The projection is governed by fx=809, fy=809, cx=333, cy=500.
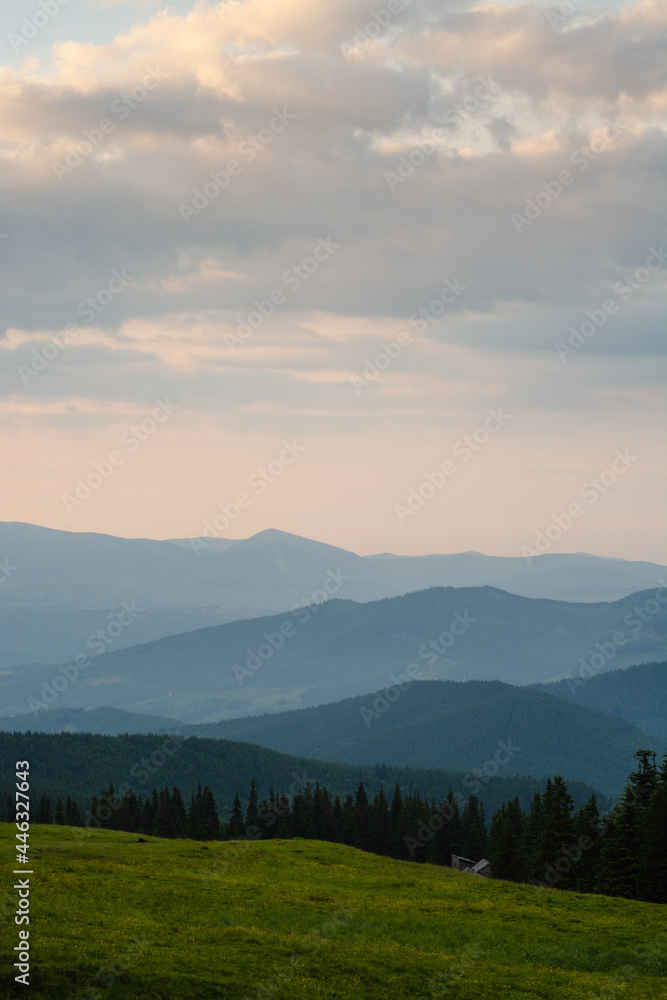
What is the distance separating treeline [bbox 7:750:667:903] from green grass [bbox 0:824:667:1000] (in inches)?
643

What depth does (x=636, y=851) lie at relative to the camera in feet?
246

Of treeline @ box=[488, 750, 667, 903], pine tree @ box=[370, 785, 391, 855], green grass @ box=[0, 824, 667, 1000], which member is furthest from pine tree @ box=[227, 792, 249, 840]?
green grass @ box=[0, 824, 667, 1000]

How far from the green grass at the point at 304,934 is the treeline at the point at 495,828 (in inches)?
643

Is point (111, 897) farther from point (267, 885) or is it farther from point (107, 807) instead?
point (107, 807)

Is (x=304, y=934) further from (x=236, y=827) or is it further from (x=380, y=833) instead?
(x=236, y=827)

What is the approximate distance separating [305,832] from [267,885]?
226ft

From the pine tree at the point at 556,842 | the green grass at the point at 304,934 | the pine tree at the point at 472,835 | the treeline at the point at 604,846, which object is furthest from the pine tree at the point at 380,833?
the green grass at the point at 304,934

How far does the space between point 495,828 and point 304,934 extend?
68.8 meters

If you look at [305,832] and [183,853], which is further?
[305,832]

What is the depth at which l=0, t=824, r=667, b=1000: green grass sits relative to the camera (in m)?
31.6

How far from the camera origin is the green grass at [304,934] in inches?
1244

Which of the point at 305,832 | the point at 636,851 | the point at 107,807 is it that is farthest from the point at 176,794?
the point at 636,851

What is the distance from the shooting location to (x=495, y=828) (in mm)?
103750

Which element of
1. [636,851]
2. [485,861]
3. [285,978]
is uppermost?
[285,978]
